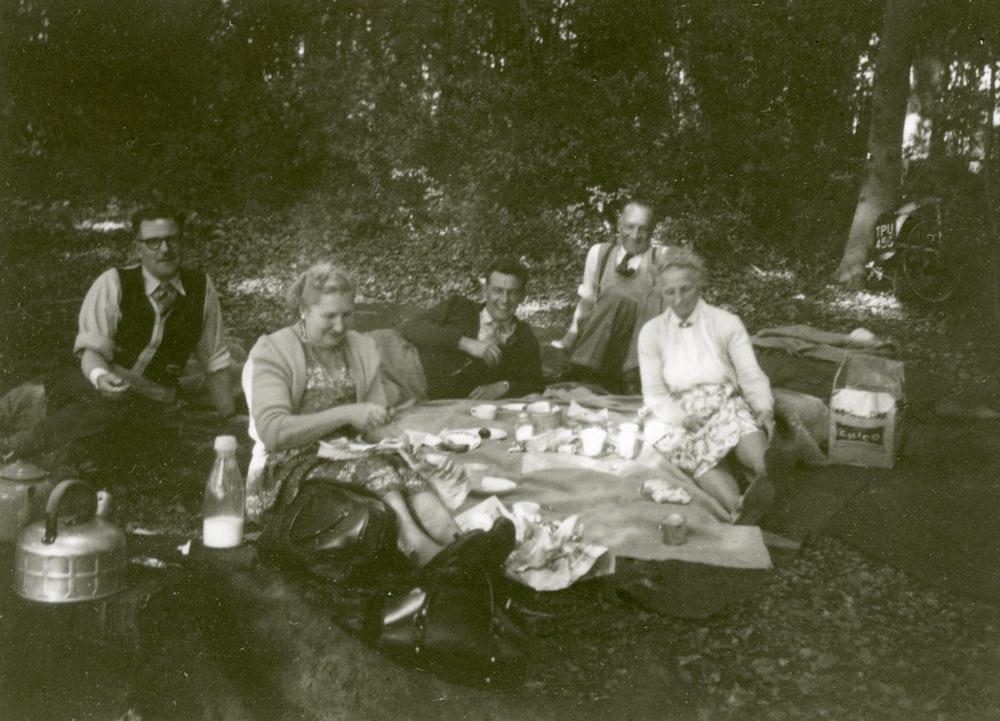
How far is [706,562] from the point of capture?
3.64 m

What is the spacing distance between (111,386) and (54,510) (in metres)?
1.19

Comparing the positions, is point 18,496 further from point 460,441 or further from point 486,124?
point 486,124

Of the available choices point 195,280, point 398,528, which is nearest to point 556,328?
point 195,280

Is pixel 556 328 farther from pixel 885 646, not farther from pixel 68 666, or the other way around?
pixel 68 666

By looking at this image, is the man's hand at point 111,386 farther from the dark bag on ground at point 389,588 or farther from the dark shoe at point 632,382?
the dark shoe at point 632,382

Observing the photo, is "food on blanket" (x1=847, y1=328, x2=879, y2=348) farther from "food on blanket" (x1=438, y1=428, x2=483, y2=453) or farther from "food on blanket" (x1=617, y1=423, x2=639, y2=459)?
"food on blanket" (x1=438, y1=428, x2=483, y2=453)

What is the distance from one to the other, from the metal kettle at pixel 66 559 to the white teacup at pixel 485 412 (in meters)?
2.04

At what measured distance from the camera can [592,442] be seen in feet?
Result: 14.3

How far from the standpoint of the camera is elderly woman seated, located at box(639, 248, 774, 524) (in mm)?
4359

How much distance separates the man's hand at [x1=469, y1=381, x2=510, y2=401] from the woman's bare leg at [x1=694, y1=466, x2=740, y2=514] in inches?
51.3

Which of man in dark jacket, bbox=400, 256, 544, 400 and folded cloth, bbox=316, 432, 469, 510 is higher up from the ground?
man in dark jacket, bbox=400, 256, 544, 400


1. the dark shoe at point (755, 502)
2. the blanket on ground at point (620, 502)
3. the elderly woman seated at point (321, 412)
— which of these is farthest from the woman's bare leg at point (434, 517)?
the dark shoe at point (755, 502)

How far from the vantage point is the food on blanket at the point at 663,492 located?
157 inches

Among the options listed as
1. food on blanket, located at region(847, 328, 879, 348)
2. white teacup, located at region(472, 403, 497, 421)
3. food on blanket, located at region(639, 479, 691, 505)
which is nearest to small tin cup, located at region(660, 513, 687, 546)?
food on blanket, located at region(639, 479, 691, 505)
